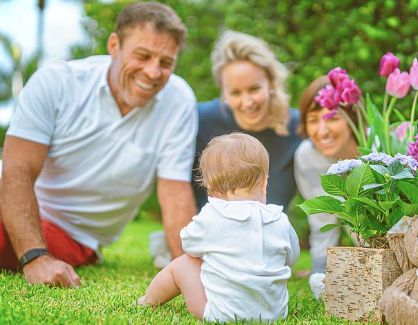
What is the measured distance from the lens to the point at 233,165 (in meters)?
2.41

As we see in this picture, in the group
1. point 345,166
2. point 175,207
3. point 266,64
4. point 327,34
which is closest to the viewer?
point 345,166

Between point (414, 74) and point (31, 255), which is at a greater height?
point (414, 74)

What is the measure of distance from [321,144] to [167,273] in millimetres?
1818

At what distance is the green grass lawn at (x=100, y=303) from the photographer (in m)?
2.36

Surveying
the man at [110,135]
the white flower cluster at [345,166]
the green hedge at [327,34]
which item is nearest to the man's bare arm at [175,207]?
the man at [110,135]

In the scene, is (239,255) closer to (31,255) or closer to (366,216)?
(366,216)

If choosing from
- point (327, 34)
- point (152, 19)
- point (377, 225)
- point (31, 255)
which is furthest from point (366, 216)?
point (327, 34)

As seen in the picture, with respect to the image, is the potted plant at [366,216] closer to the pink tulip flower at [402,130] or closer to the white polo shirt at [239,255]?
the white polo shirt at [239,255]

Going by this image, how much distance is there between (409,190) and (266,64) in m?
2.10

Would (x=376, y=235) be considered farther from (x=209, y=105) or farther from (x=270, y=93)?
(x=209, y=105)

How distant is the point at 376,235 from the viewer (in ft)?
8.82

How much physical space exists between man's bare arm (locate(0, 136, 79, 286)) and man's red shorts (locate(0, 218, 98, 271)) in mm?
240

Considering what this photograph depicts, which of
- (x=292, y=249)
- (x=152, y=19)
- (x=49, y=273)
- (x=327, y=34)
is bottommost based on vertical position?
(x=49, y=273)

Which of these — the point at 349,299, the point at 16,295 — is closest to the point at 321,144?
the point at 349,299
